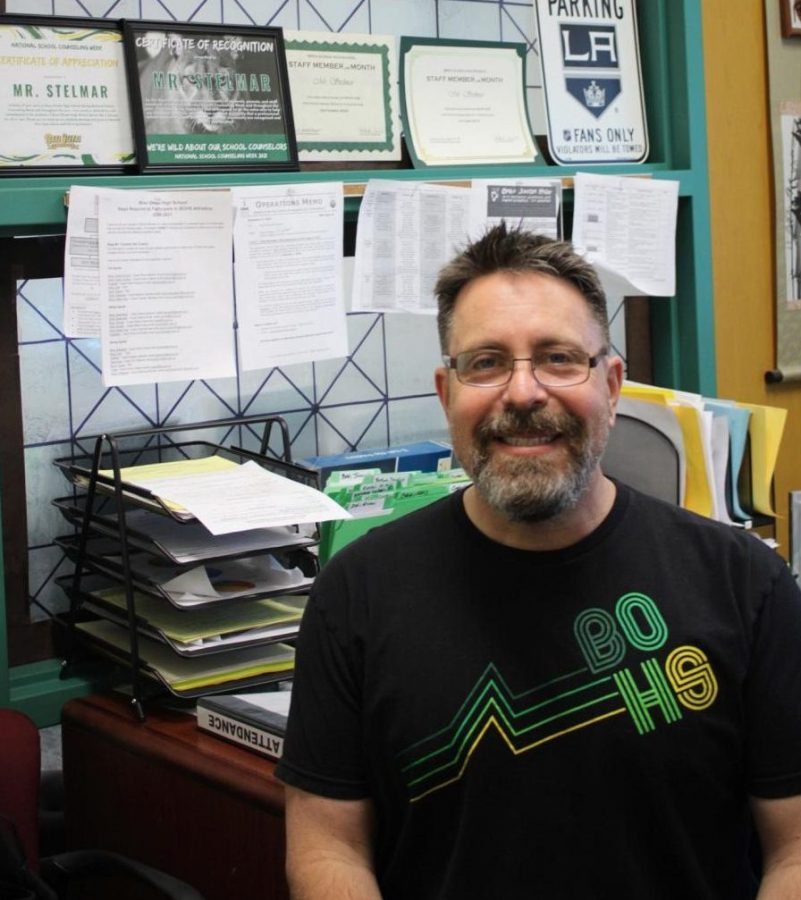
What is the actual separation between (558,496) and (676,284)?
114cm

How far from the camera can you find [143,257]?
1.73 meters

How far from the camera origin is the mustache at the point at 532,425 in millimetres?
1284

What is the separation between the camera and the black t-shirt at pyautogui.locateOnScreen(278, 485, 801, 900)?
49.2 inches

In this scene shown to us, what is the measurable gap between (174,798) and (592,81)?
1327 millimetres

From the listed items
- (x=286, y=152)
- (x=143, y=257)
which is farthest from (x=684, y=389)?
(x=143, y=257)

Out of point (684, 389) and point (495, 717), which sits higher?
point (684, 389)

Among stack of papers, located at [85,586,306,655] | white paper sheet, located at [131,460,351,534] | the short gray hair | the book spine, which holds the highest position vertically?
the short gray hair

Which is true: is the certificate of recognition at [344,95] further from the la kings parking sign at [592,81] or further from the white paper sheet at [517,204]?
the la kings parking sign at [592,81]

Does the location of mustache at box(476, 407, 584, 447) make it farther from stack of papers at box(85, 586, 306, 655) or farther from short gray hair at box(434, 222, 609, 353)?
stack of papers at box(85, 586, 306, 655)

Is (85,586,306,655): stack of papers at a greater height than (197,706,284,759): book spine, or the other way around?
(85,586,306,655): stack of papers

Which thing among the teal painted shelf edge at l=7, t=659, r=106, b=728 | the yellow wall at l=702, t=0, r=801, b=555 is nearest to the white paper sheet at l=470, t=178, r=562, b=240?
the yellow wall at l=702, t=0, r=801, b=555

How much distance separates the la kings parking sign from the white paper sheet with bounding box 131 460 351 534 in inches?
31.2

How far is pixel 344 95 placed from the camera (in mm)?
1951

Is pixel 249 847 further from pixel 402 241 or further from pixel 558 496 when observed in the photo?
pixel 402 241
